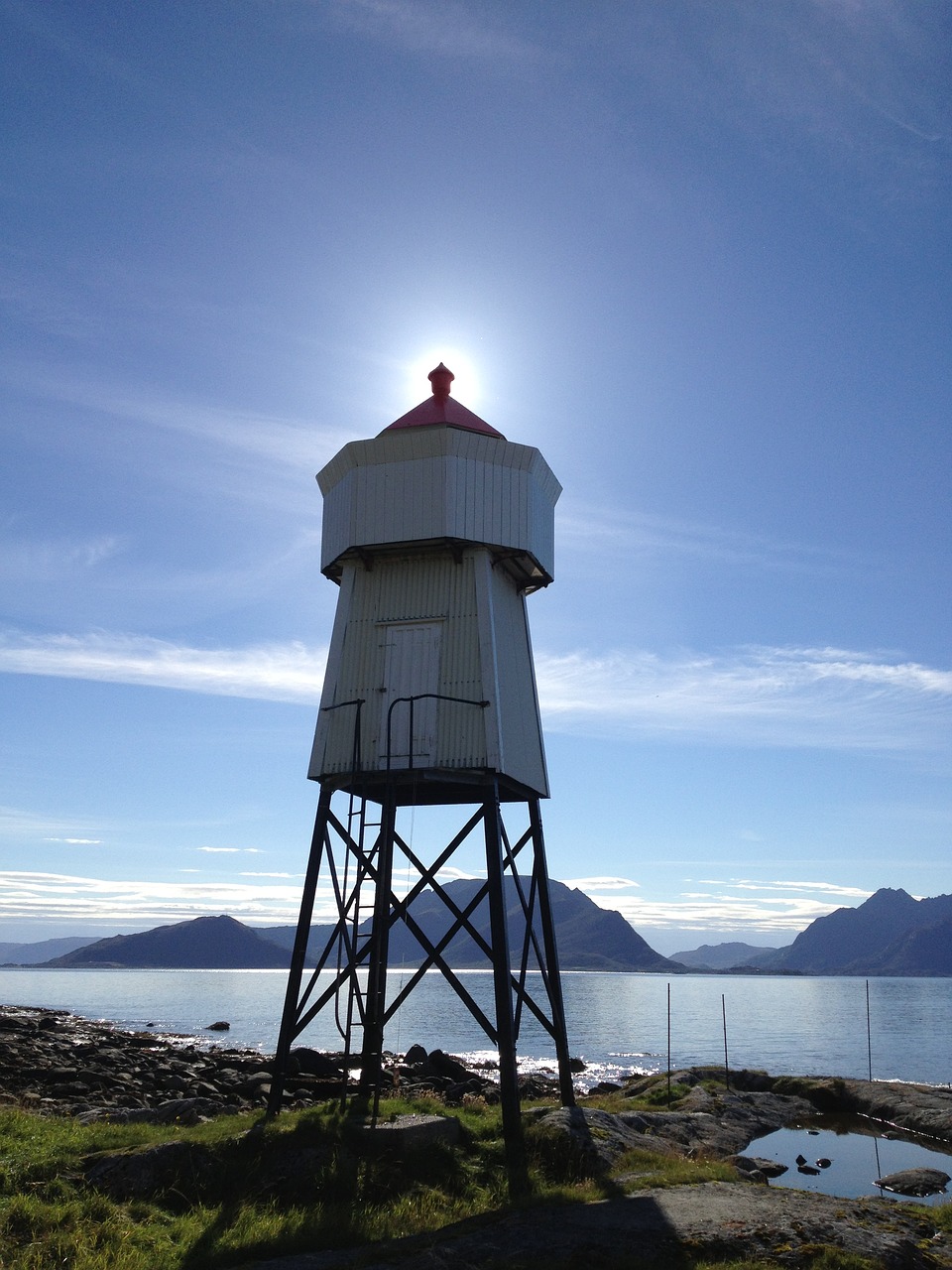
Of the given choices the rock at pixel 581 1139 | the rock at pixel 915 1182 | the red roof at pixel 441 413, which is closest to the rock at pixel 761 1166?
the rock at pixel 915 1182

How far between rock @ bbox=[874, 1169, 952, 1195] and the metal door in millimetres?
14683

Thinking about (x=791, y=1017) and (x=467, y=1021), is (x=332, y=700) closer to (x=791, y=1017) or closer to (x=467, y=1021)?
(x=467, y=1021)

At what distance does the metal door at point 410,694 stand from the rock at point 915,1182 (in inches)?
578

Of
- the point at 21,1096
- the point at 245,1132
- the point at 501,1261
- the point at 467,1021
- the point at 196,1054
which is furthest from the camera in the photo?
the point at 467,1021

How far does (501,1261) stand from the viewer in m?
10.0

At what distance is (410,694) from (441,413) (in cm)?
592

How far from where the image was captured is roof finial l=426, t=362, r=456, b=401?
20922mm

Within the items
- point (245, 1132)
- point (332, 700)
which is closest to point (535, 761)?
point (332, 700)

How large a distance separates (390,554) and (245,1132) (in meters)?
10.2

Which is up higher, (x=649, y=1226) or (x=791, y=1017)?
(x=649, y=1226)

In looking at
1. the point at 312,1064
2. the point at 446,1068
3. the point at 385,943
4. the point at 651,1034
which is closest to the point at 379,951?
the point at 385,943

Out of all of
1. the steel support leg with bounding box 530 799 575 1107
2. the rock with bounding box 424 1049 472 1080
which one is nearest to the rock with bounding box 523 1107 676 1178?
the steel support leg with bounding box 530 799 575 1107

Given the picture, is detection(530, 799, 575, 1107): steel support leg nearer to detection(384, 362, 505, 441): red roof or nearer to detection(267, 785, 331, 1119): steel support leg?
detection(267, 785, 331, 1119): steel support leg

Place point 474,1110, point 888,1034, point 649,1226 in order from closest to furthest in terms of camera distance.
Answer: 1. point 649,1226
2. point 474,1110
3. point 888,1034
